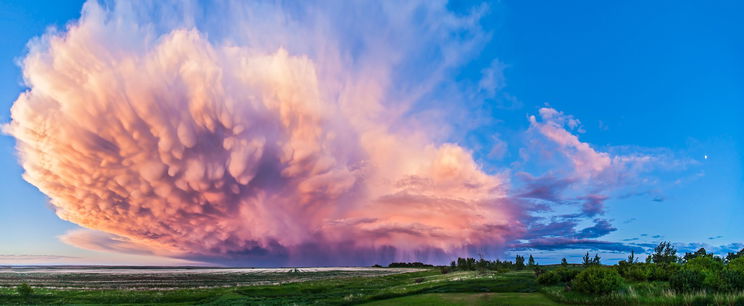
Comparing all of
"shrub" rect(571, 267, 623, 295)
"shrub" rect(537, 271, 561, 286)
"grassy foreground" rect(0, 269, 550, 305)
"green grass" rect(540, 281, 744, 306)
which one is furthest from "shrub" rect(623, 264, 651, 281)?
"shrub" rect(571, 267, 623, 295)

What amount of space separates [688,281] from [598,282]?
300 inches

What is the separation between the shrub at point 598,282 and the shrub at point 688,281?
453 centimetres

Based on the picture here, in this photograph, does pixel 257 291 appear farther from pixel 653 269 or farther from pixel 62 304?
pixel 653 269

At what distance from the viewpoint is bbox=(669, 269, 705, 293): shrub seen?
35.1 meters

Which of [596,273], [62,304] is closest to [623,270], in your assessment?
[596,273]

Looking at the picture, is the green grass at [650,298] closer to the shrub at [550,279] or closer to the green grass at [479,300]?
the green grass at [479,300]

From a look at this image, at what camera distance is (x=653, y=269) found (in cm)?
5584

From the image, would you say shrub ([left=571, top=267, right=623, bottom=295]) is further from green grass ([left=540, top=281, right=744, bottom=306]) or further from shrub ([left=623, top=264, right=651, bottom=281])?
shrub ([left=623, top=264, right=651, bottom=281])

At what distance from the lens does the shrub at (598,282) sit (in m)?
36.8

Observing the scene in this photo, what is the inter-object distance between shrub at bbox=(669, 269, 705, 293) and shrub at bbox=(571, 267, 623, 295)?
14.9ft

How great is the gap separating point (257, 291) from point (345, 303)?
107 ft

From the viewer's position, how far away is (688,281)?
35812 millimetres

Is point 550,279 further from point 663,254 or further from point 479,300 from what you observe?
point 663,254

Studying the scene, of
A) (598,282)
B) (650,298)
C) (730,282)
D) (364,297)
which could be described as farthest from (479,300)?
(730,282)
